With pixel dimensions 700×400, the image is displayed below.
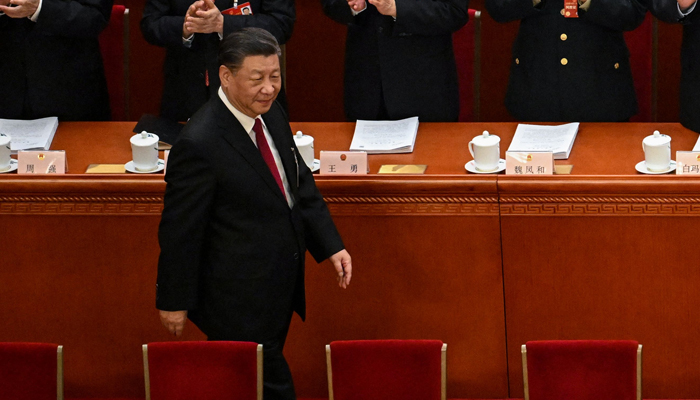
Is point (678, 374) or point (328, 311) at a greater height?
point (328, 311)

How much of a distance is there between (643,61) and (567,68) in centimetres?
77

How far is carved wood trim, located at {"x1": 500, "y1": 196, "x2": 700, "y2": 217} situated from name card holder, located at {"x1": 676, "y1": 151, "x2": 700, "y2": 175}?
0.09 m


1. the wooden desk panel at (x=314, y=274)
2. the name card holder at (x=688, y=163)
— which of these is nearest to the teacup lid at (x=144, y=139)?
the wooden desk panel at (x=314, y=274)

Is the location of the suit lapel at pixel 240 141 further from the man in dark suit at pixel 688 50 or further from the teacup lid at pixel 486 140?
the man in dark suit at pixel 688 50

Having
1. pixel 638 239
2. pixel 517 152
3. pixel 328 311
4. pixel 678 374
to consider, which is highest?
Answer: pixel 517 152

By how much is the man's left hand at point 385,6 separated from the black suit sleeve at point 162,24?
2.34ft

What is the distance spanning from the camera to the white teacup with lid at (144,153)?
325 cm

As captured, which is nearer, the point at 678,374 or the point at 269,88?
the point at 269,88

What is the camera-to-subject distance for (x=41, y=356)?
2.71 meters

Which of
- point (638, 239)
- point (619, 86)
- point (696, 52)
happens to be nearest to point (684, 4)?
point (696, 52)

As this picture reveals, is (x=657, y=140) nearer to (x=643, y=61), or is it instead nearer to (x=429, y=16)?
(x=429, y=16)

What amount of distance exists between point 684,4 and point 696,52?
0.20 metres

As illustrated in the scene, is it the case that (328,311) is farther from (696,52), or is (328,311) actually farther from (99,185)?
(696,52)

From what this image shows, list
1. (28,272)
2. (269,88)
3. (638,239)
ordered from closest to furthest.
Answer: (269,88) → (638,239) → (28,272)
